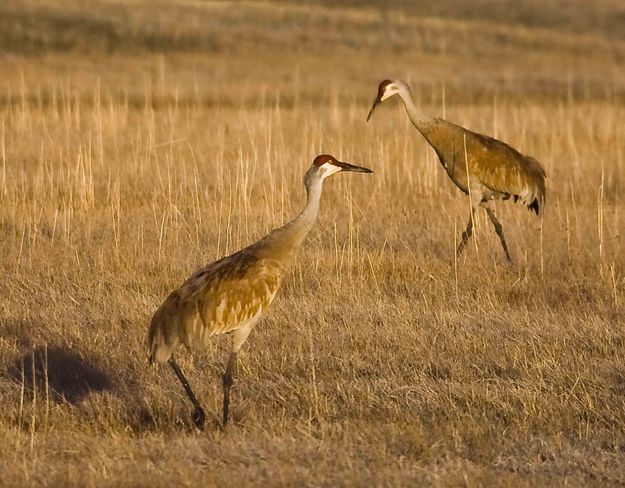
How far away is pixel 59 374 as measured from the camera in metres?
6.80

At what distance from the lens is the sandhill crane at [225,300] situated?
581 centimetres

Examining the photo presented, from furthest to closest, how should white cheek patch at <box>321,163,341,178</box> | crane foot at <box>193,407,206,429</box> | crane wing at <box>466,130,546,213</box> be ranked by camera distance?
1. crane wing at <box>466,130,546,213</box>
2. white cheek patch at <box>321,163,341,178</box>
3. crane foot at <box>193,407,206,429</box>

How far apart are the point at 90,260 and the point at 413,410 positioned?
378cm

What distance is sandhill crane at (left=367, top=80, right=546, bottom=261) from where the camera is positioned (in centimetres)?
976

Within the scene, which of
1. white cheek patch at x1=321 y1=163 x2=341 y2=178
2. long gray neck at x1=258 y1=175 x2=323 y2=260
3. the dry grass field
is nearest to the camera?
the dry grass field

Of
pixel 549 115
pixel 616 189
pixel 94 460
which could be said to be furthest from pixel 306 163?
pixel 94 460

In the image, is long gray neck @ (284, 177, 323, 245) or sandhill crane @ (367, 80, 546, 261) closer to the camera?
long gray neck @ (284, 177, 323, 245)

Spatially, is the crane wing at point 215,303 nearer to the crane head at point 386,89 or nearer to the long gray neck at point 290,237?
the long gray neck at point 290,237

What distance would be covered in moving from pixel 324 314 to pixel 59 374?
1870mm

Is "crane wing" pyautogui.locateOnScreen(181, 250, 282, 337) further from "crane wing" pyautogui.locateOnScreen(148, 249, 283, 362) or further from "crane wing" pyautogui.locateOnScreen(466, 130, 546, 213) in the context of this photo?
"crane wing" pyautogui.locateOnScreen(466, 130, 546, 213)

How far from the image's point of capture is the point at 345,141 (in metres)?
15.8

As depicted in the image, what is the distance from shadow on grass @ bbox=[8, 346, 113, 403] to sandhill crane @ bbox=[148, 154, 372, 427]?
2.66ft

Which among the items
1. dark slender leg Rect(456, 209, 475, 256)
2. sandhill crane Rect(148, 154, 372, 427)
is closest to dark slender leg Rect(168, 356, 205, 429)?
sandhill crane Rect(148, 154, 372, 427)

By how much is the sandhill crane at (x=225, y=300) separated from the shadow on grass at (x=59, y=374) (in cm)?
81
